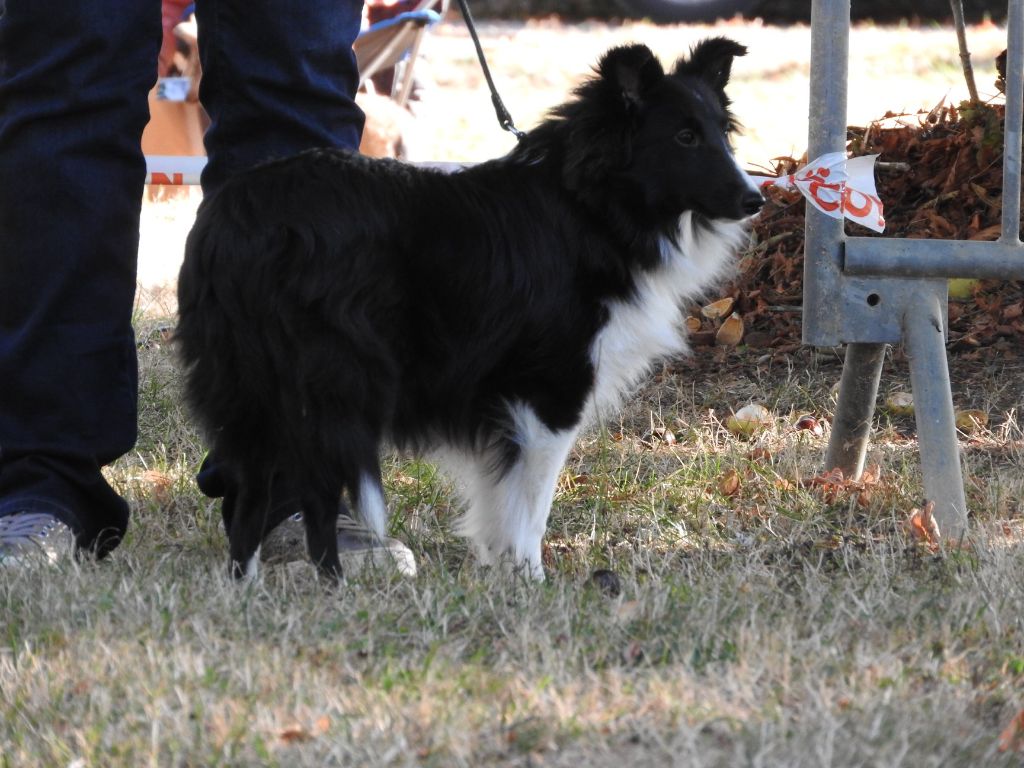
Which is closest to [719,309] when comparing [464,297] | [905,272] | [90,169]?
[905,272]

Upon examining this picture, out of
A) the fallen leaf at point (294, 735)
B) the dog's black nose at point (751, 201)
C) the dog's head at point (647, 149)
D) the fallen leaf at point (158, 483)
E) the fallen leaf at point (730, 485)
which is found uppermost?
the dog's head at point (647, 149)

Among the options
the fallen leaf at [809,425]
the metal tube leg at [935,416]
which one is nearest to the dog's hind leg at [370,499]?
the metal tube leg at [935,416]

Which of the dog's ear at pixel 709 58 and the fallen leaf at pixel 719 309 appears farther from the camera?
the fallen leaf at pixel 719 309

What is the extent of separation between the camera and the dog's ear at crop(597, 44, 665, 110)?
293 cm

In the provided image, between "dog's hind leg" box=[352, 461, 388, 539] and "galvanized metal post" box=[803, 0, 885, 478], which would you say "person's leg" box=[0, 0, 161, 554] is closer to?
"dog's hind leg" box=[352, 461, 388, 539]

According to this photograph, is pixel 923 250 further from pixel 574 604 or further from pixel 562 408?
pixel 574 604

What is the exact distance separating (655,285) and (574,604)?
885mm

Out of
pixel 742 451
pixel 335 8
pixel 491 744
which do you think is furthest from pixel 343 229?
pixel 742 451

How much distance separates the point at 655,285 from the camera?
9.99 feet

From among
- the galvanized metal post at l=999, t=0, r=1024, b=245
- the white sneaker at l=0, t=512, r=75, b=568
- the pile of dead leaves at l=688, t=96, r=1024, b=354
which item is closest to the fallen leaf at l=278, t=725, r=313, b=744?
the white sneaker at l=0, t=512, r=75, b=568

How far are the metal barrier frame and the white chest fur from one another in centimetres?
27

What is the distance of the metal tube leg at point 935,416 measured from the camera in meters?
3.19

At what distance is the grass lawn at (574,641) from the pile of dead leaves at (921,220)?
1199 millimetres

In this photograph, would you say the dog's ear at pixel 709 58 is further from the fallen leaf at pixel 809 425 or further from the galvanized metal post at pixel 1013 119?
the fallen leaf at pixel 809 425
